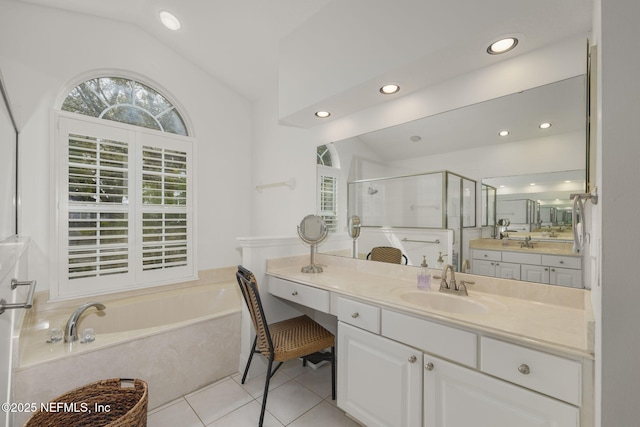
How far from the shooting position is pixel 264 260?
2236mm

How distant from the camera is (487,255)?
5.14 feet

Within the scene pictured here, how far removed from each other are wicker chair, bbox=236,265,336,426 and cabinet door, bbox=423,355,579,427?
76 cm

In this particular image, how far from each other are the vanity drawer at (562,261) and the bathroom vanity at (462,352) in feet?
0.39

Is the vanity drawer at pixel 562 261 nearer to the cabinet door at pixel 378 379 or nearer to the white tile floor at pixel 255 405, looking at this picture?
the cabinet door at pixel 378 379

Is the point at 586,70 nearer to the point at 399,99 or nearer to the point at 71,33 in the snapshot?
the point at 399,99

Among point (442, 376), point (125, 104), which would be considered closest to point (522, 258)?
point (442, 376)

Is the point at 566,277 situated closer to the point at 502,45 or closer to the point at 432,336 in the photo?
the point at 432,336

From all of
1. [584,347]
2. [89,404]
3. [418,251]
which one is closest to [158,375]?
[89,404]

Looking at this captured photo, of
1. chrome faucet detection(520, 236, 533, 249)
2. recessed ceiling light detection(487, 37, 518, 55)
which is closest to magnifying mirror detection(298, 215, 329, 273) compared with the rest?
chrome faucet detection(520, 236, 533, 249)

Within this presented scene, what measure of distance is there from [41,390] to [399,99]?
2.80 m

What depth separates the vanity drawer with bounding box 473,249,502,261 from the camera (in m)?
1.54

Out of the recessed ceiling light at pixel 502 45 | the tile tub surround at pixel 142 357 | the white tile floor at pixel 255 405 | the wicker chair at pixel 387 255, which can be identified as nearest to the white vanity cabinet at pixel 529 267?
the wicker chair at pixel 387 255

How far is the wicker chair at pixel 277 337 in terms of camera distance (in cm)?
165

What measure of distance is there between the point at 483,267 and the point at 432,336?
24.2 inches
